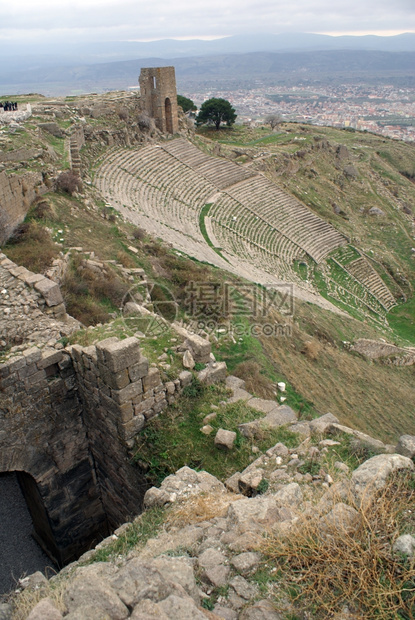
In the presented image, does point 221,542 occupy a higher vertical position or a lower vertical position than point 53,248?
lower

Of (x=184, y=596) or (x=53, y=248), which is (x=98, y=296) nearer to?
(x=53, y=248)

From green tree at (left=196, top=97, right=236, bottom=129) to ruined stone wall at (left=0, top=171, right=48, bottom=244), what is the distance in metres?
28.2

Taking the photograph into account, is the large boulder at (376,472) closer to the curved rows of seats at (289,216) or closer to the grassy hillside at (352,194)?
the grassy hillside at (352,194)

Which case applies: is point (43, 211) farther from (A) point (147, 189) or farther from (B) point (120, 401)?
(A) point (147, 189)

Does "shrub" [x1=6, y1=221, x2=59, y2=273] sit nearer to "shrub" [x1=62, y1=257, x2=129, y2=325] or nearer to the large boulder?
"shrub" [x1=62, y1=257, x2=129, y2=325]

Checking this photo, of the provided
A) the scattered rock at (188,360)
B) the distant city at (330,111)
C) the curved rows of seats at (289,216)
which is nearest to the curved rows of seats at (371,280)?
the curved rows of seats at (289,216)

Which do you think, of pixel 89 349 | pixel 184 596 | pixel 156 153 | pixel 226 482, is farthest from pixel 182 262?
pixel 156 153

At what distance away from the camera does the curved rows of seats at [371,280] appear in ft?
78.3

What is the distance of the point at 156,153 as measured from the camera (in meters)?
26.2

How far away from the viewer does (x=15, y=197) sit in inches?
475

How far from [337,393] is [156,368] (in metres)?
6.82

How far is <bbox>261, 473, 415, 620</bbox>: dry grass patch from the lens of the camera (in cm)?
275

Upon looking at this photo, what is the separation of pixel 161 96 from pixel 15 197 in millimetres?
20552

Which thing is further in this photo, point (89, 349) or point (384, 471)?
point (89, 349)
